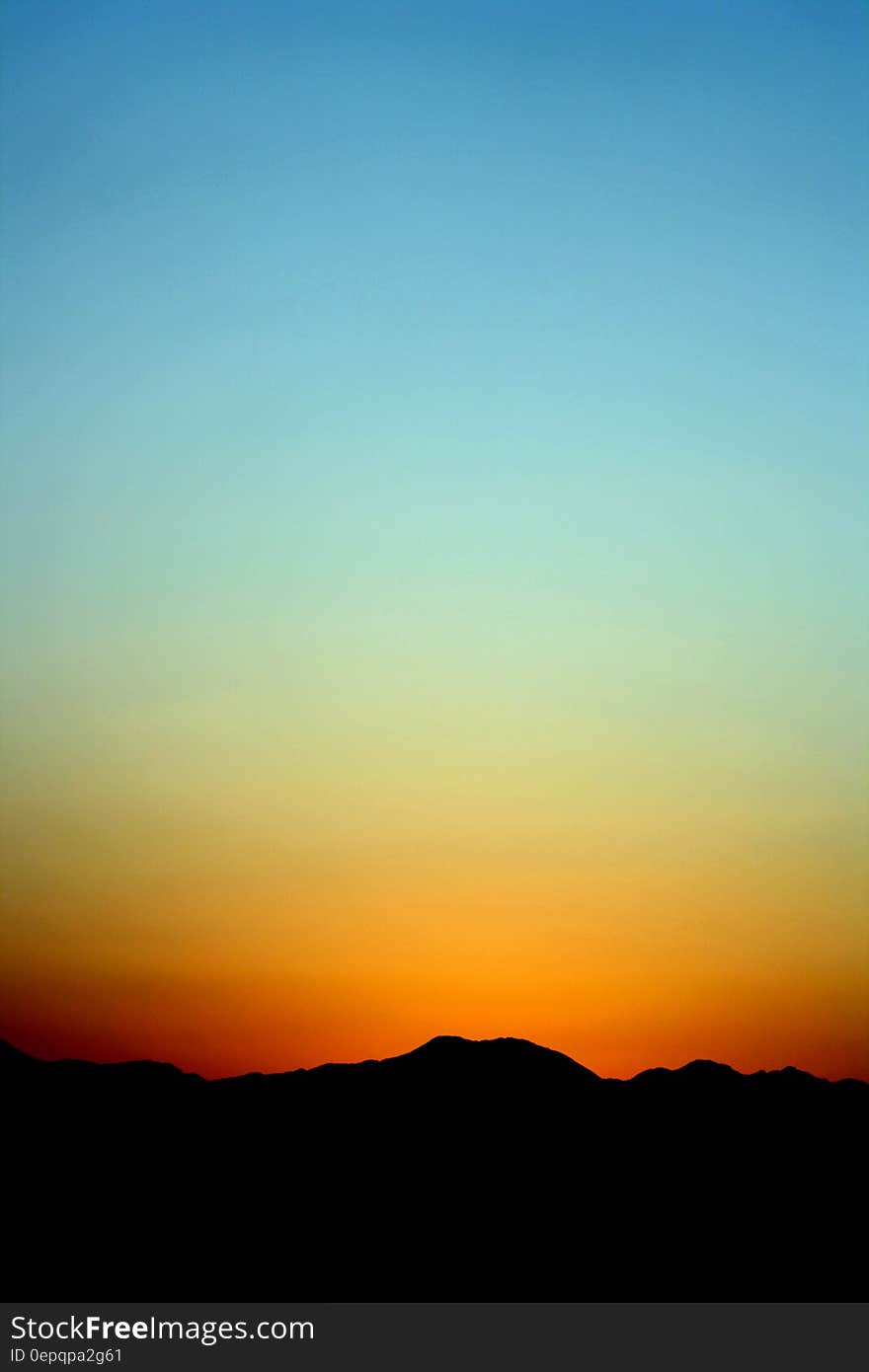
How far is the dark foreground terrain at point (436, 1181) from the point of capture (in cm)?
7550

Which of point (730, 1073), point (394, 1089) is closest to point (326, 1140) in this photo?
point (394, 1089)

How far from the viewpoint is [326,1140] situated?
97.9 m

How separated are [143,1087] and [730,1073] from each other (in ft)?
164

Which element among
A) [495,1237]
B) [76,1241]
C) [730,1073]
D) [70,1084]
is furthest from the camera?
[730,1073]

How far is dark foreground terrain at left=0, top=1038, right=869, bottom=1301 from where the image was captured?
248ft

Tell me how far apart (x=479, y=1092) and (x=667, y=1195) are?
935 inches

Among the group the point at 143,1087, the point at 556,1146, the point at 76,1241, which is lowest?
the point at 76,1241

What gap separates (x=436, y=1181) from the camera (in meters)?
91.5
